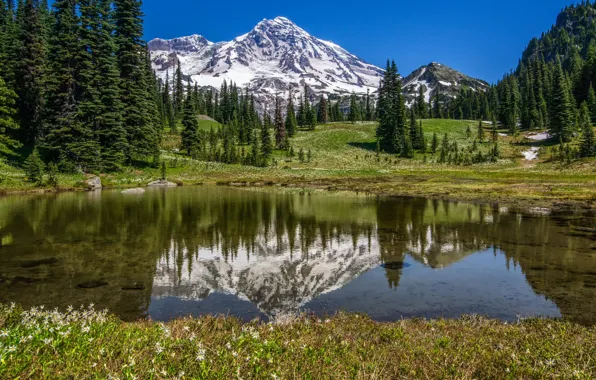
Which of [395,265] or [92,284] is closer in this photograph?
[92,284]

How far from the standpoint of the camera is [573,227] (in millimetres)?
21000

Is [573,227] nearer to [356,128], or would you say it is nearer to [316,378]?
[316,378]

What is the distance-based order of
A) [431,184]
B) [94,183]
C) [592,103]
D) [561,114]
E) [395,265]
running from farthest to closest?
[592,103]
[561,114]
[431,184]
[94,183]
[395,265]

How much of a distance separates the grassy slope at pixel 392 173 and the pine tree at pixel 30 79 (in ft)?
40.5

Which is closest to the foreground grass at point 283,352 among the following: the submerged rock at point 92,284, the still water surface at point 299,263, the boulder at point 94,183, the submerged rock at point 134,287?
the still water surface at point 299,263

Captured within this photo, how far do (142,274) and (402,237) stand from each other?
41.4 feet

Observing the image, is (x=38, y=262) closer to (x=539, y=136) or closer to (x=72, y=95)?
(x=72, y=95)

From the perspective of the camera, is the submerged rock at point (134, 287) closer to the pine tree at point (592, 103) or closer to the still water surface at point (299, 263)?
the still water surface at point (299, 263)

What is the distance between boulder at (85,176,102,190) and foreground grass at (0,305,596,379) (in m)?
42.7

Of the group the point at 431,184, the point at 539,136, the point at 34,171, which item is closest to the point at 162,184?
the point at 34,171

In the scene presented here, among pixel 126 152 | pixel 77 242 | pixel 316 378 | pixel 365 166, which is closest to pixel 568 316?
pixel 316 378

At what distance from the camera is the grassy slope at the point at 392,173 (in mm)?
40344

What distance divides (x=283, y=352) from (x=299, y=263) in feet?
29.7

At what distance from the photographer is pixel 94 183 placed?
44531 mm
